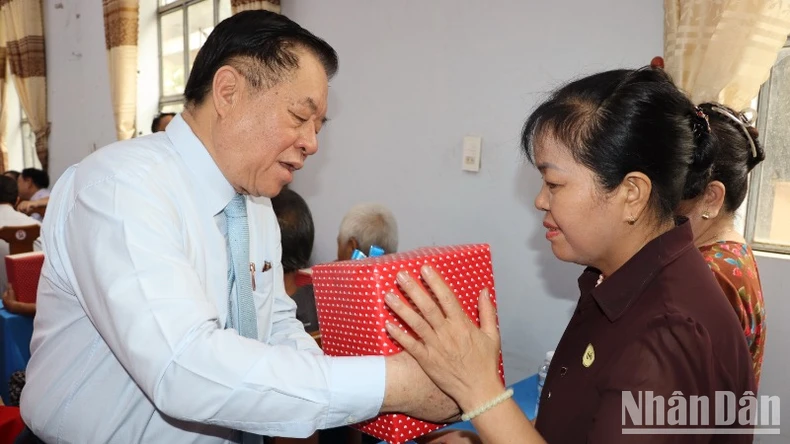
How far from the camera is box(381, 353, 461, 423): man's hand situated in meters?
0.92

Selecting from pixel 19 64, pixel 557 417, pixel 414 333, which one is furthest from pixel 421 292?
pixel 19 64

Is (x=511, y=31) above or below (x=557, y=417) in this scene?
above

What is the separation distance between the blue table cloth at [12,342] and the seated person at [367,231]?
1.77 m

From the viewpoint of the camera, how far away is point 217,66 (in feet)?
3.64

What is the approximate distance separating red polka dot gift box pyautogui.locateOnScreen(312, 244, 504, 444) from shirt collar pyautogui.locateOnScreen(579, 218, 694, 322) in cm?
20

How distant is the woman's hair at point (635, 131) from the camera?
2.97 ft

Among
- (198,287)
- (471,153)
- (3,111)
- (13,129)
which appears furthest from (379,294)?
(13,129)

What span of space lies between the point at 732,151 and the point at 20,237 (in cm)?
354

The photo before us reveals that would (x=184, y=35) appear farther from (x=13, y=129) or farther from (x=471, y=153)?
(x=13, y=129)

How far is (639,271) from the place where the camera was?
900 millimetres

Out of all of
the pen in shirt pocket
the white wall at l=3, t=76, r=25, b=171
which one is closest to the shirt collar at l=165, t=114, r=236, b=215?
the pen in shirt pocket

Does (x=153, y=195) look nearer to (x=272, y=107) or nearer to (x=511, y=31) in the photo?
(x=272, y=107)

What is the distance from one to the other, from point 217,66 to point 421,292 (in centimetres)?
59

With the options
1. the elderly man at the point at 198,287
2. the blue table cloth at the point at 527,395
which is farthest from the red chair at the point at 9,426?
the blue table cloth at the point at 527,395
